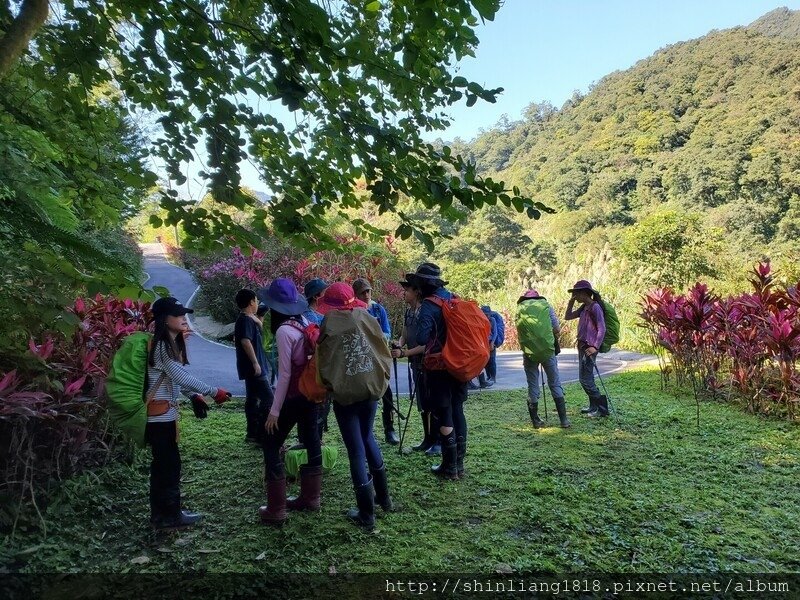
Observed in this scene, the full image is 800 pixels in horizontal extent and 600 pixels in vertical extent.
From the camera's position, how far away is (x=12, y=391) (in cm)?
325

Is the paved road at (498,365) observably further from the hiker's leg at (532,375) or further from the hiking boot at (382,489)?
the hiking boot at (382,489)

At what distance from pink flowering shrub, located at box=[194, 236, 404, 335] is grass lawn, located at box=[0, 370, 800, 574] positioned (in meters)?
7.35

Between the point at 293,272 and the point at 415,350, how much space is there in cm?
857

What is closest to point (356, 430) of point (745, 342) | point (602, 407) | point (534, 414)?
point (534, 414)

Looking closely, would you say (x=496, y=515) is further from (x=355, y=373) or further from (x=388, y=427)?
(x=388, y=427)

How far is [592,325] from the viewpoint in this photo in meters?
6.30

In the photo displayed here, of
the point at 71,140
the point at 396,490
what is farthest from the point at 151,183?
the point at 396,490

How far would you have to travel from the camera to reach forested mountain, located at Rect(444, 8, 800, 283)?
30.9 metres

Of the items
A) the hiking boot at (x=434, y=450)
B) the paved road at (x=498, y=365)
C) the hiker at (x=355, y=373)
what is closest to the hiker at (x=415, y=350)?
the hiking boot at (x=434, y=450)

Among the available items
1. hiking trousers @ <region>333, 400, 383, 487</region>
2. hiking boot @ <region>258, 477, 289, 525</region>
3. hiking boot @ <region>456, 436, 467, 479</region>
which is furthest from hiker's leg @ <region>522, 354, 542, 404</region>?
hiking boot @ <region>258, 477, 289, 525</region>

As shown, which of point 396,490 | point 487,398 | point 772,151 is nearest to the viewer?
point 396,490

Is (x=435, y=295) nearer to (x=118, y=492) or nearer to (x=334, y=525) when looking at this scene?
(x=334, y=525)

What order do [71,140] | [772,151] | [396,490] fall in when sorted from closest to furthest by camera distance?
[71,140] → [396,490] → [772,151]

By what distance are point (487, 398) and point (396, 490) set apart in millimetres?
4296
